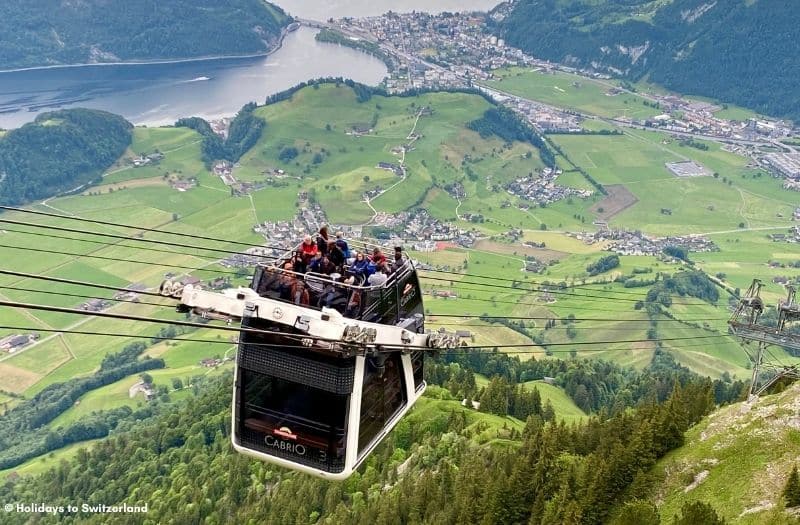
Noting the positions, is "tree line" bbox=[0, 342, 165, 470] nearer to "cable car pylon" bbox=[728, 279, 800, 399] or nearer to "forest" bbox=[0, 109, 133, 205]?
"cable car pylon" bbox=[728, 279, 800, 399]

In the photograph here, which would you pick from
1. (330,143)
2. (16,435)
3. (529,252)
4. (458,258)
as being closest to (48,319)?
(16,435)

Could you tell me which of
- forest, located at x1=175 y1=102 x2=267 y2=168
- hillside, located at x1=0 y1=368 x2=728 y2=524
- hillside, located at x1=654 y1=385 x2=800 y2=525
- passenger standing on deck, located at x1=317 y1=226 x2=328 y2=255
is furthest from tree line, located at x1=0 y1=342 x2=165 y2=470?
forest, located at x1=175 y1=102 x2=267 y2=168

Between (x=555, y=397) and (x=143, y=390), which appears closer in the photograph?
(x=555, y=397)

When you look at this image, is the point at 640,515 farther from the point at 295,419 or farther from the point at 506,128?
the point at 506,128

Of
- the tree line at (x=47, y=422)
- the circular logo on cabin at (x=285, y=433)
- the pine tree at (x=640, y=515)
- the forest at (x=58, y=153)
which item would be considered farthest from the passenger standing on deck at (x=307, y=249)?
the forest at (x=58, y=153)

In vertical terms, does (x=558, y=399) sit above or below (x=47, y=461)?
above

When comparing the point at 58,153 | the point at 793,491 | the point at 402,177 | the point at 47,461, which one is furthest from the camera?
the point at 58,153

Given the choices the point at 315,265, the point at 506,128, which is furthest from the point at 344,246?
the point at 506,128
